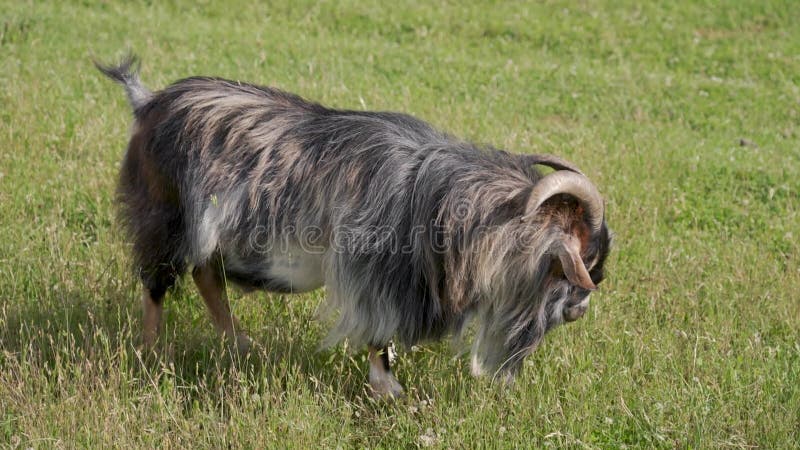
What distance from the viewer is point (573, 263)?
4289 mm

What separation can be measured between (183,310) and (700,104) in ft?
23.8

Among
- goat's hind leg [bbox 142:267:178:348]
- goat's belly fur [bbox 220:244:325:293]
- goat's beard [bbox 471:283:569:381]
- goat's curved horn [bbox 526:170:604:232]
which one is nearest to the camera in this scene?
goat's curved horn [bbox 526:170:604:232]

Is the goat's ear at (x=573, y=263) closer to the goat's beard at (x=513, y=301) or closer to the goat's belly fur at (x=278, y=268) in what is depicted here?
the goat's beard at (x=513, y=301)

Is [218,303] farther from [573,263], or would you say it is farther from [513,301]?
[573,263]

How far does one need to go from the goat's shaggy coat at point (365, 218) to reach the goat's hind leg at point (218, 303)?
24 cm

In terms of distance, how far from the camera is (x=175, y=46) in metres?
11.2

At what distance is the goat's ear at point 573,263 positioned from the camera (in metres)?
4.23

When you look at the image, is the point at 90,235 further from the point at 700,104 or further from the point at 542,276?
the point at 700,104

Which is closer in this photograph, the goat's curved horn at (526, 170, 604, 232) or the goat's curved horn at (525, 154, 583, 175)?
the goat's curved horn at (526, 170, 604, 232)

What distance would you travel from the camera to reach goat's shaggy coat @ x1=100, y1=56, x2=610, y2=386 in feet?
14.7

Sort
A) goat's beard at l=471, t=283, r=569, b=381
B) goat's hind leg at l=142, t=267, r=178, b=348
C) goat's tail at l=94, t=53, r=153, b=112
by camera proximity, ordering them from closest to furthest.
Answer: goat's beard at l=471, t=283, r=569, b=381 → goat's hind leg at l=142, t=267, r=178, b=348 → goat's tail at l=94, t=53, r=153, b=112

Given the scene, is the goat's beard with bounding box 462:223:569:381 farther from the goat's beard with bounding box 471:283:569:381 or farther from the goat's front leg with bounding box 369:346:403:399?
the goat's front leg with bounding box 369:346:403:399

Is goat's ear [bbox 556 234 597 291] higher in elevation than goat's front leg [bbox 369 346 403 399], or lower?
higher

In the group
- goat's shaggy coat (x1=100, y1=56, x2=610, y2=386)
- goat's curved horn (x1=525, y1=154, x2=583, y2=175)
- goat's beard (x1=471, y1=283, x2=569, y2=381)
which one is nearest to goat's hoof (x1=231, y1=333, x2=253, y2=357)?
goat's shaggy coat (x1=100, y1=56, x2=610, y2=386)
